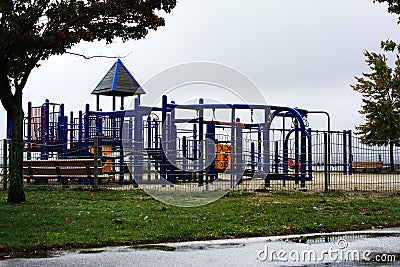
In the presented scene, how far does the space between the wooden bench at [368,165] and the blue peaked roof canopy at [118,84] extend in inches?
443

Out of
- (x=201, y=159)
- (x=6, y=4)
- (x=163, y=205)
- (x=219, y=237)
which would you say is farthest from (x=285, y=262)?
(x=201, y=159)

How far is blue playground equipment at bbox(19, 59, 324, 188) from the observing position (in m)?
23.5

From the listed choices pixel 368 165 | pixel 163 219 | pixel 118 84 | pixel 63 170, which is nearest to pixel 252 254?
pixel 163 219

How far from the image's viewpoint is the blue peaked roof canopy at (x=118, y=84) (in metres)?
32.5

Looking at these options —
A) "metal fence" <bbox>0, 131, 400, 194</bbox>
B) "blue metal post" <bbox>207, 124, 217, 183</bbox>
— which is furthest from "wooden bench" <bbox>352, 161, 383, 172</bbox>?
"blue metal post" <bbox>207, 124, 217, 183</bbox>

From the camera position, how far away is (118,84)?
32.6 metres

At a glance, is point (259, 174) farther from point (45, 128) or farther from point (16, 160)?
point (16, 160)

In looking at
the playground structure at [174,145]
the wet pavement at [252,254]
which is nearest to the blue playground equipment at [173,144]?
the playground structure at [174,145]

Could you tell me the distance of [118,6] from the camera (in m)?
16.6

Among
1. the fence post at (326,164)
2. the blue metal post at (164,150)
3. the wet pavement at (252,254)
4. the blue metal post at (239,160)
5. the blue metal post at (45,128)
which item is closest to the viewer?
the wet pavement at (252,254)

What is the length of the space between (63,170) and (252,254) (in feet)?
47.7

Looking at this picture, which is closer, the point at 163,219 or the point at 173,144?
the point at 163,219

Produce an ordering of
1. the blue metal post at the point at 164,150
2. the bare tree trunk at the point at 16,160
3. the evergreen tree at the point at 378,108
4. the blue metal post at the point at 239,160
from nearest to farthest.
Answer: the bare tree trunk at the point at 16,160, the blue metal post at the point at 239,160, the blue metal post at the point at 164,150, the evergreen tree at the point at 378,108

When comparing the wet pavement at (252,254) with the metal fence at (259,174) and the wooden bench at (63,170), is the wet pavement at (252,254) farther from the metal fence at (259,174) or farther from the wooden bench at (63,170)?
the wooden bench at (63,170)
